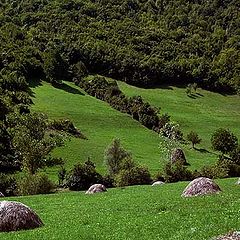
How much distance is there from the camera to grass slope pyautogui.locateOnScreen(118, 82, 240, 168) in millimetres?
128087

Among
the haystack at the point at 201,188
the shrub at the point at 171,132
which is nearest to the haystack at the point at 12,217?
the haystack at the point at 201,188

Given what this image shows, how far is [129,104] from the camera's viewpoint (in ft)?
497

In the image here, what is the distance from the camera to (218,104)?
575ft

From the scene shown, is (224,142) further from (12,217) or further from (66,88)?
(12,217)

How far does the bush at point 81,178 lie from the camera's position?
75.2 m

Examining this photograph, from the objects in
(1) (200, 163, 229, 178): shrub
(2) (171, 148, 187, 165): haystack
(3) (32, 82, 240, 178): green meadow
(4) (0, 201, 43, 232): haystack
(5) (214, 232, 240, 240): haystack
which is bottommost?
(3) (32, 82, 240, 178): green meadow

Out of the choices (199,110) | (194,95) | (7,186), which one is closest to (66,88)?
(199,110)

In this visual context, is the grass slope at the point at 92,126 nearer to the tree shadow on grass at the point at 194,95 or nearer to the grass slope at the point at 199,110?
the grass slope at the point at 199,110

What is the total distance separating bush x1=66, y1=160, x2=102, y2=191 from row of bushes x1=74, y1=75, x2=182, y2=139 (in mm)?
45983

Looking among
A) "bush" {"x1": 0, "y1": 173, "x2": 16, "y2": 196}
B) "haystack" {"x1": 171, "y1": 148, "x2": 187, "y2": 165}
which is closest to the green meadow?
"haystack" {"x1": 171, "y1": 148, "x2": 187, "y2": 165}

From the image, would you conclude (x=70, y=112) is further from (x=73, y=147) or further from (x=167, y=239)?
(x=167, y=239)

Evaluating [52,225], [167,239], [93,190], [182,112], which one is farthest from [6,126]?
[167,239]

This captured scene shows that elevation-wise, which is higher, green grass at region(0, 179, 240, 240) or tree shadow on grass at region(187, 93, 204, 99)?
green grass at region(0, 179, 240, 240)

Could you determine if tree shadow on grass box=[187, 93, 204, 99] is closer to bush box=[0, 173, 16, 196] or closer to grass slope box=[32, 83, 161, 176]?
grass slope box=[32, 83, 161, 176]
